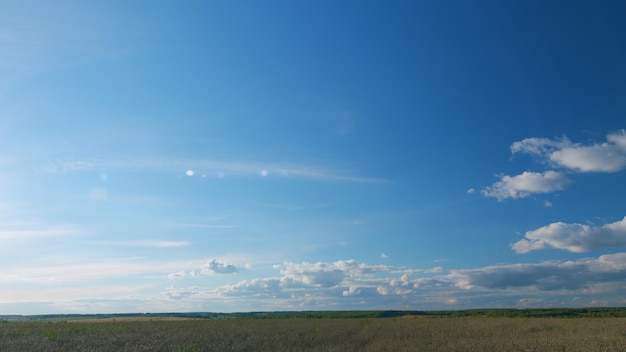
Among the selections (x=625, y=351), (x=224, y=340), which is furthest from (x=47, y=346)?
(x=625, y=351)

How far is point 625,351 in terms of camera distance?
3328 centimetres

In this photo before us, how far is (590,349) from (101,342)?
1533 inches

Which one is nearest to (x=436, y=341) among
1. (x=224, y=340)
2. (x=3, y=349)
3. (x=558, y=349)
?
(x=558, y=349)

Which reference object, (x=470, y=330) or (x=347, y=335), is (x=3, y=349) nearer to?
(x=347, y=335)

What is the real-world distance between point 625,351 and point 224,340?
32169mm

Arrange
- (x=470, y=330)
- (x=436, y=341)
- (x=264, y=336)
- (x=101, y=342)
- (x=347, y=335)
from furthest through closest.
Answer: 1. (x=470, y=330)
2. (x=347, y=335)
3. (x=264, y=336)
4. (x=436, y=341)
5. (x=101, y=342)

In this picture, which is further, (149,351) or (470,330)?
(470,330)

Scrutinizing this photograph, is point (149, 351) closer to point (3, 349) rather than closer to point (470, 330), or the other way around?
point (3, 349)

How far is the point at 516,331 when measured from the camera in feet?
161

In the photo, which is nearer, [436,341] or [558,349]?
[558,349]

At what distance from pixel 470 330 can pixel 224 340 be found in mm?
28123

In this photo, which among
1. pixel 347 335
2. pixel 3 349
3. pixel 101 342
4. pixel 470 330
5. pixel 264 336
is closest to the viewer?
pixel 3 349

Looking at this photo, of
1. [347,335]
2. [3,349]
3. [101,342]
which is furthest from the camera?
[347,335]

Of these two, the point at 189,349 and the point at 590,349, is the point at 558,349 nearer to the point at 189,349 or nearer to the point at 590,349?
the point at 590,349
